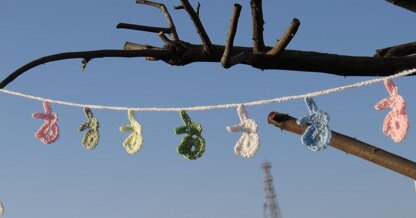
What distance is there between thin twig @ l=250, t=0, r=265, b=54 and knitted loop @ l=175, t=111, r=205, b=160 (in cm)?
174

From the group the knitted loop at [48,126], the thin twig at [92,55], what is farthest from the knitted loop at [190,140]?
the thin twig at [92,55]

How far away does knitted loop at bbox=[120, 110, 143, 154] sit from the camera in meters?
4.77

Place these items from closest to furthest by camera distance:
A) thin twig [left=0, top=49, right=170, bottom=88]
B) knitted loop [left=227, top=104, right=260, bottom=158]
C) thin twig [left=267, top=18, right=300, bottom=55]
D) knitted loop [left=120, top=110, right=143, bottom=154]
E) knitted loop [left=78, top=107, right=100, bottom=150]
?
thin twig [left=267, top=18, right=300, bottom=55] < thin twig [left=0, top=49, right=170, bottom=88] < knitted loop [left=227, top=104, right=260, bottom=158] < knitted loop [left=120, top=110, right=143, bottom=154] < knitted loop [left=78, top=107, right=100, bottom=150]

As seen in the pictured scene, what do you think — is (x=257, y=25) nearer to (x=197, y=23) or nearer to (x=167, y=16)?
(x=197, y=23)

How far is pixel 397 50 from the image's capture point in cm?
318

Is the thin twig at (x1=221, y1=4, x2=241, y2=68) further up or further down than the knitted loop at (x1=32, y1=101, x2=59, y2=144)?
further down

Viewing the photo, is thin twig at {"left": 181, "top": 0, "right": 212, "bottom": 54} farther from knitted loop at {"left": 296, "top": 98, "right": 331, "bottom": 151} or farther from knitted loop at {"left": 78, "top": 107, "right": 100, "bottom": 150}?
knitted loop at {"left": 78, "top": 107, "right": 100, "bottom": 150}

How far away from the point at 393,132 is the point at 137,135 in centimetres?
201

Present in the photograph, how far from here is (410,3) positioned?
2746mm

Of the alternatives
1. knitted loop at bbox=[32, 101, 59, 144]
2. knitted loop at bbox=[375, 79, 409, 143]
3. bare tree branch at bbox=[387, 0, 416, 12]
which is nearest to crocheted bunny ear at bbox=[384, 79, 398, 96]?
knitted loop at bbox=[375, 79, 409, 143]

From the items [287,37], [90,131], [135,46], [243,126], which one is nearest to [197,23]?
[287,37]

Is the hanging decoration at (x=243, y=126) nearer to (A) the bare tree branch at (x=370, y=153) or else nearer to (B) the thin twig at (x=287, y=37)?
(A) the bare tree branch at (x=370, y=153)

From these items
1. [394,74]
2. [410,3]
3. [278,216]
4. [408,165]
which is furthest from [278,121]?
[278,216]

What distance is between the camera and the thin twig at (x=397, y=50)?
3.18m
